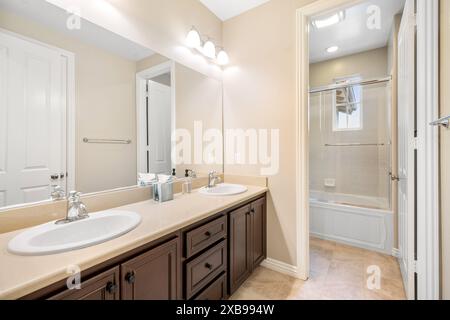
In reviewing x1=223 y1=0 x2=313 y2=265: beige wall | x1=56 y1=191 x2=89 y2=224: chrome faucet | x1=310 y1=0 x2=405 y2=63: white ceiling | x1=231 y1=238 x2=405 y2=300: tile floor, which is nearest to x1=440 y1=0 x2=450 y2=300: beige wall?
x1=231 y1=238 x2=405 y2=300: tile floor

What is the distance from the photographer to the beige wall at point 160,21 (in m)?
1.28

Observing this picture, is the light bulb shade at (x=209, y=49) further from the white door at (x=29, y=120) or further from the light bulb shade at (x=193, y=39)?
the white door at (x=29, y=120)

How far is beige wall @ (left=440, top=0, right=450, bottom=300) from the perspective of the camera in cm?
102

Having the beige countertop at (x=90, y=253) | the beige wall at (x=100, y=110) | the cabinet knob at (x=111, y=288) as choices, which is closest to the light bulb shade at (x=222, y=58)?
the beige wall at (x=100, y=110)

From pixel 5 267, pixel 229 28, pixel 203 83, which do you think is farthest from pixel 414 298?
pixel 229 28

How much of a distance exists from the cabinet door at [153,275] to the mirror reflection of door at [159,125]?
2.56 feet

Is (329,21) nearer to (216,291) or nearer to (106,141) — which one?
(106,141)

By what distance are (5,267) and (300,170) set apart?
5.88ft

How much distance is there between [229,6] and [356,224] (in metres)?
2.78

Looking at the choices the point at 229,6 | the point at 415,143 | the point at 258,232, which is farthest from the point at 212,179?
the point at 229,6

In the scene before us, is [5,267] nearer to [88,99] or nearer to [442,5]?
[88,99]

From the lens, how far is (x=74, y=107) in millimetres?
1166

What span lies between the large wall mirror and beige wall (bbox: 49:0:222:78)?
70mm

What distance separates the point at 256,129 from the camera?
204 centimetres
